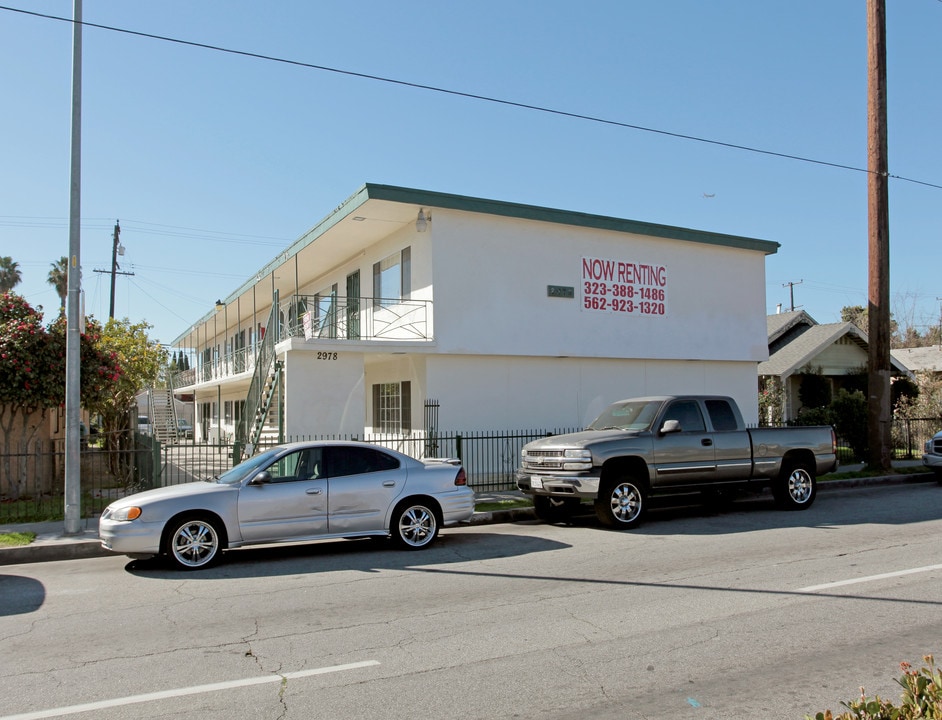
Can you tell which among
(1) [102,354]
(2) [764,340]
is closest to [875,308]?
(2) [764,340]

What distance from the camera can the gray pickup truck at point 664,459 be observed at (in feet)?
37.9

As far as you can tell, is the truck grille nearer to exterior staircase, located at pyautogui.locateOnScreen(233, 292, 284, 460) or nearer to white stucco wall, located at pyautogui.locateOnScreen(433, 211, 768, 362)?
white stucco wall, located at pyautogui.locateOnScreen(433, 211, 768, 362)

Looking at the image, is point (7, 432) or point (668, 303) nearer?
point (7, 432)

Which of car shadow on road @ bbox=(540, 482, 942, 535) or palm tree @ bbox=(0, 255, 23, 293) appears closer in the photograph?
car shadow on road @ bbox=(540, 482, 942, 535)

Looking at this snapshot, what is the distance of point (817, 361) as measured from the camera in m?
30.8

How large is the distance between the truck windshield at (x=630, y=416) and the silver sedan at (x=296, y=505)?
11.3ft

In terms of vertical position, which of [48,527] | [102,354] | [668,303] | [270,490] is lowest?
[48,527]

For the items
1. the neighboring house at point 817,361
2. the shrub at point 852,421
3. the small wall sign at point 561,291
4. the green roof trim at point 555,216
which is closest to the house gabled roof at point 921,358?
the neighboring house at point 817,361

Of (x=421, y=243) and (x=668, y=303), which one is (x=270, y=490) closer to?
(x=421, y=243)

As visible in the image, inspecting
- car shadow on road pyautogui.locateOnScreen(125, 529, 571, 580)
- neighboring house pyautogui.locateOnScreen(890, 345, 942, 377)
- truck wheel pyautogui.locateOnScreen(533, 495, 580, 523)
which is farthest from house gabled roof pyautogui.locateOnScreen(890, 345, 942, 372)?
car shadow on road pyautogui.locateOnScreen(125, 529, 571, 580)

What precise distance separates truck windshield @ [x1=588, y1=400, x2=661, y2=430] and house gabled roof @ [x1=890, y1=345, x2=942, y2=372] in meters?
28.6

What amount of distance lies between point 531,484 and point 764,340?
13480 millimetres

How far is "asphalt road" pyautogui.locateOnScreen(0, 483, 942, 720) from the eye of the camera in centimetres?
478

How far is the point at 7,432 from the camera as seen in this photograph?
48.6ft
